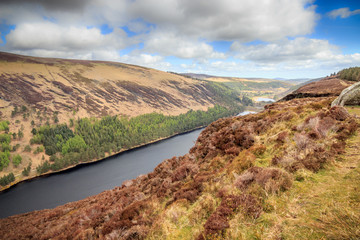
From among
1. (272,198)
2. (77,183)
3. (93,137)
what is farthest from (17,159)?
(272,198)

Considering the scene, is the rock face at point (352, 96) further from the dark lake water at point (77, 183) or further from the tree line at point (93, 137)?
the tree line at point (93, 137)

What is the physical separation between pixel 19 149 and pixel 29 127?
2595 cm

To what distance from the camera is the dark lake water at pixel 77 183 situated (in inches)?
2314

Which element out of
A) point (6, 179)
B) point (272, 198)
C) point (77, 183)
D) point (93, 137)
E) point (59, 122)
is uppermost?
point (272, 198)

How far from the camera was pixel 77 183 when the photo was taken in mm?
70625

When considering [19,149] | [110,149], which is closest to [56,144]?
[19,149]

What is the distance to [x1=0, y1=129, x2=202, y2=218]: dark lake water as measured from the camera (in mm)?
58781

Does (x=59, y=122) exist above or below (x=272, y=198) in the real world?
below

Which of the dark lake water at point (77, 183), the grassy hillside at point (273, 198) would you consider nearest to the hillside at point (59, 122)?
the dark lake water at point (77, 183)

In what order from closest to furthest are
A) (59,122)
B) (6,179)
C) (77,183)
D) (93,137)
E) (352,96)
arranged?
(352,96) < (6,179) < (77,183) < (93,137) < (59,122)

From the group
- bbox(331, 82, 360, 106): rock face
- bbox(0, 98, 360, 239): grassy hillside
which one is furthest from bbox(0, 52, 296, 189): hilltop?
bbox(331, 82, 360, 106): rock face

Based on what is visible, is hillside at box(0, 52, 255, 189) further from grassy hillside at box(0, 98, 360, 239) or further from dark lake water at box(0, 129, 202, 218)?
grassy hillside at box(0, 98, 360, 239)

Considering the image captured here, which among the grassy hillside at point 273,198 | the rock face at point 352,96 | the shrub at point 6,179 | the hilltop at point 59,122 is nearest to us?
the grassy hillside at point 273,198

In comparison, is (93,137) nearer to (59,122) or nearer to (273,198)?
(59,122)
